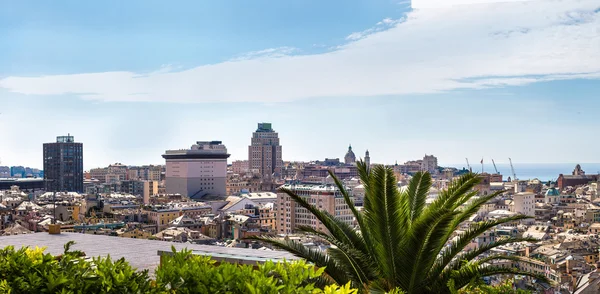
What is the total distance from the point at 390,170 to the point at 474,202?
302 millimetres

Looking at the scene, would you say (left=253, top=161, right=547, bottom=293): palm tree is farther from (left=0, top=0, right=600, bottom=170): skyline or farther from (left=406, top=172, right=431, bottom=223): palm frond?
(left=0, top=0, right=600, bottom=170): skyline

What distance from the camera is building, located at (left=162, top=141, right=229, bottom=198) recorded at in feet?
139

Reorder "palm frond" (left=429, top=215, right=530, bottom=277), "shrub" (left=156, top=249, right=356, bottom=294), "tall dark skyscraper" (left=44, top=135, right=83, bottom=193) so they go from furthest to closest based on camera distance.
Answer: "tall dark skyscraper" (left=44, top=135, right=83, bottom=193)
"palm frond" (left=429, top=215, right=530, bottom=277)
"shrub" (left=156, top=249, right=356, bottom=294)

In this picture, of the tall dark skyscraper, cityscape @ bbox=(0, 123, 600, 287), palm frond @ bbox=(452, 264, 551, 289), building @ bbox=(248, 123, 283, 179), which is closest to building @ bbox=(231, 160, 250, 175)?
cityscape @ bbox=(0, 123, 600, 287)

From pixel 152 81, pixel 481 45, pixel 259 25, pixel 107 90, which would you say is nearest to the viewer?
pixel 259 25

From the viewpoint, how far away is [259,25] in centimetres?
2656


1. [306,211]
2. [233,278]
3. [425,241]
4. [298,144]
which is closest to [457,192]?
[425,241]

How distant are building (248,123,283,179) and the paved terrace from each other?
45.9 metres

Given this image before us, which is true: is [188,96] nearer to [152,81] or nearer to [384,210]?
[152,81]

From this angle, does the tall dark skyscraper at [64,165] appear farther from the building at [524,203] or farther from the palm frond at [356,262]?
the palm frond at [356,262]

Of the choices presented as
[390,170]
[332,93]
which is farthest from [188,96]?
[390,170]

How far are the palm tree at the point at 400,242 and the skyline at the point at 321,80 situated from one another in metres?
16.7

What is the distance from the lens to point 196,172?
4241cm

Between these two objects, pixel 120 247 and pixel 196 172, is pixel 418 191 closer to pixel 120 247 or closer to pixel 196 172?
pixel 120 247
